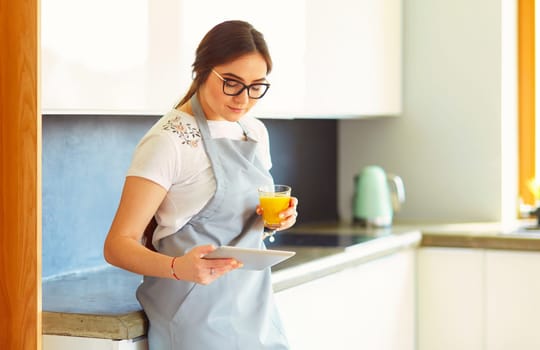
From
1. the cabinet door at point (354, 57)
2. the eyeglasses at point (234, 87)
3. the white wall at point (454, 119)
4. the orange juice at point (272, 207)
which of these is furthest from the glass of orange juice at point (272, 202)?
the white wall at point (454, 119)

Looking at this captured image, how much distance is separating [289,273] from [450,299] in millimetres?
1098

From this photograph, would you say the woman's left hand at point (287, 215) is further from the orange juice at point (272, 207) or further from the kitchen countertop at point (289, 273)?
the kitchen countertop at point (289, 273)

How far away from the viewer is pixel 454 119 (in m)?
4.02

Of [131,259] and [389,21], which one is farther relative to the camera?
[389,21]

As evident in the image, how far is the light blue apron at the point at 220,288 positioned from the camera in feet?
7.27

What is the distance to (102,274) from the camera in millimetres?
2834

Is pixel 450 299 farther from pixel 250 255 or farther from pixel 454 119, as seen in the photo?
pixel 250 255

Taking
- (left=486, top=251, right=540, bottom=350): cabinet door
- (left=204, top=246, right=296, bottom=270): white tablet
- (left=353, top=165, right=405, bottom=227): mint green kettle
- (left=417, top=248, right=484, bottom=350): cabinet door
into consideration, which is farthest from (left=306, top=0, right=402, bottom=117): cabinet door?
(left=204, top=246, right=296, bottom=270): white tablet

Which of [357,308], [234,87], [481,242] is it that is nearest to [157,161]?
[234,87]

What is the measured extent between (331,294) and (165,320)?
95cm

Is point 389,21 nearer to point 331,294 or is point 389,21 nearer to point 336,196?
point 336,196

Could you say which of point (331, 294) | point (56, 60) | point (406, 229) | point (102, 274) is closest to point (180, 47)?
point (56, 60)

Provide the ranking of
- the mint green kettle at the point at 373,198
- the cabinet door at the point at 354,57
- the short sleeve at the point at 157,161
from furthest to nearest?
1. the mint green kettle at the point at 373,198
2. the cabinet door at the point at 354,57
3. the short sleeve at the point at 157,161

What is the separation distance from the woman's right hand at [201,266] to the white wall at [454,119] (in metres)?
2.13
